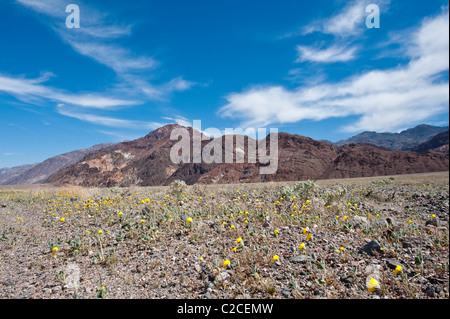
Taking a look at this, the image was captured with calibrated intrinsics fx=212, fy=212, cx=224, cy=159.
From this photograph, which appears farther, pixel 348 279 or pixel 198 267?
pixel 198 267

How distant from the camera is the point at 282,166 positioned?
63531 millimetres

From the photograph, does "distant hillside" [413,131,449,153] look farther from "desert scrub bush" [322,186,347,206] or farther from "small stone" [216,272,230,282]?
"small stone" [216,272,230,282]

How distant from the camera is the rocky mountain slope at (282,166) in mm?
59469

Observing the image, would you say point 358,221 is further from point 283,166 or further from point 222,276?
point 283,166

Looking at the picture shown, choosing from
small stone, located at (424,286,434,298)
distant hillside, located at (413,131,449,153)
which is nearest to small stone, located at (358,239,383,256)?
small stone, located at (424,286,434,298)

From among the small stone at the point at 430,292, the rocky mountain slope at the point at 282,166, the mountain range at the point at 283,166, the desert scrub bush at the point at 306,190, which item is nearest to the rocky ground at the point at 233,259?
the small stone at the point at 430,292

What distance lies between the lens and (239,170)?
6328 cm

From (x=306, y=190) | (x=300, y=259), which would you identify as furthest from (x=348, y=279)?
(x=306, y=190)

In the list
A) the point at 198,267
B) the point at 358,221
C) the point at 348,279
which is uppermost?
the point at 358,221
